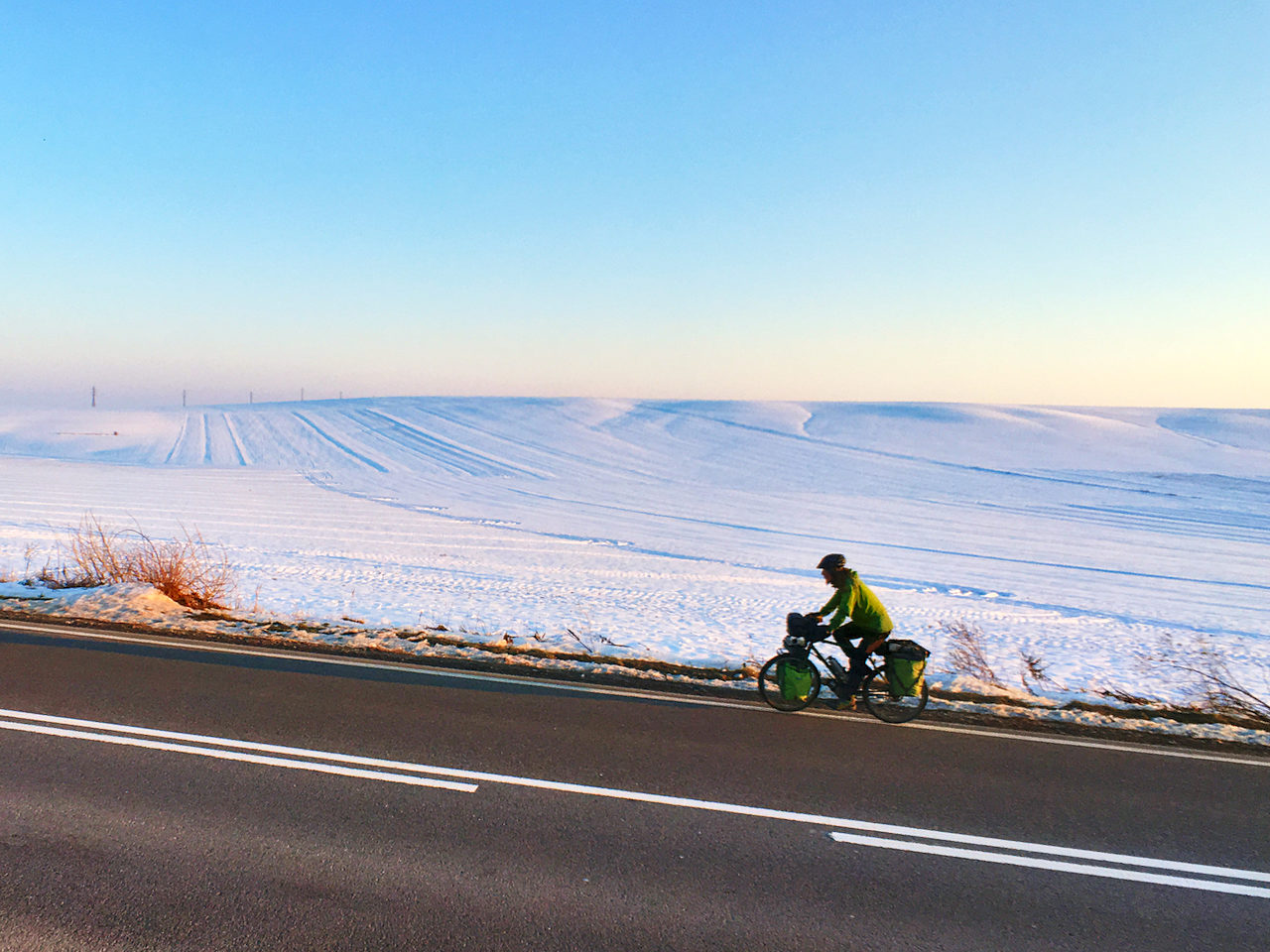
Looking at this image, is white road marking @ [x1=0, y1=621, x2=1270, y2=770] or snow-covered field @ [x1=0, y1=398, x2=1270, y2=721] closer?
white road marking @ [x1=0, y1=621, x2=1270, y2=770]

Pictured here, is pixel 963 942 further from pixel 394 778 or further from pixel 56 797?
pixel 56 797

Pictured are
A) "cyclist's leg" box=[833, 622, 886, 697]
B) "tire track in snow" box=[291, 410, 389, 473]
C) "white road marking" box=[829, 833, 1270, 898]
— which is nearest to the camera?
"white road marking" box=[829, 833, 1270, 898]

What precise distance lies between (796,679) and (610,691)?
172cm

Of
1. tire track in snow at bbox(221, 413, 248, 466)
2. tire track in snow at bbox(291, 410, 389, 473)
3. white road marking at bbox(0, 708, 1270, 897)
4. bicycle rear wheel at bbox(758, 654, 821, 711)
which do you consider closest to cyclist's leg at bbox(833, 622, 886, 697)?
bicycle rear wheel at bbox(758, 654, 821, 711)

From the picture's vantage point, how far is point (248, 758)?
220 inches

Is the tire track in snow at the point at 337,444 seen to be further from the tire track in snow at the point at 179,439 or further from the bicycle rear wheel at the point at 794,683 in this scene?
the bicycle rear wheel at the point at 794,683

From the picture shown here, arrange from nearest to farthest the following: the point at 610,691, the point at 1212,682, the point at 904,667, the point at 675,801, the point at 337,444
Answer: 1. the point at 675,801
2. the point at 904,667
3. the point at 610,691
4. the point at 1212,682
5. the point at 337,444

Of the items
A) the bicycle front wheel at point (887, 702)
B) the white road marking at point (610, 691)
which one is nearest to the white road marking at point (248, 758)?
the white road marking at point (610, 691)

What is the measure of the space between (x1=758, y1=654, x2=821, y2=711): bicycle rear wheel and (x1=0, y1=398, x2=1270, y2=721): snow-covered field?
82.7 inches

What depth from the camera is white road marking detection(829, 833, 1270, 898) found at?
4.34 m

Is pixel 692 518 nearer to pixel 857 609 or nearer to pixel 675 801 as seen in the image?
pixel 857 609

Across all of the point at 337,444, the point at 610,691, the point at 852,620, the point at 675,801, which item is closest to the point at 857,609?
the point at 852,620

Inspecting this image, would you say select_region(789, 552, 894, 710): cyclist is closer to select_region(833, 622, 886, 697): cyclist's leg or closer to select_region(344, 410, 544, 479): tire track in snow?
select_region(833, 622, 886, 697): cyclist's leg

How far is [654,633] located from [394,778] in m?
7.43
